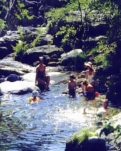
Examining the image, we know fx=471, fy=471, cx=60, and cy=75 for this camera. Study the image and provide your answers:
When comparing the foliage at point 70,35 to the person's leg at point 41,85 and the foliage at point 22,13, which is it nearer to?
the person's leg at point 41,85

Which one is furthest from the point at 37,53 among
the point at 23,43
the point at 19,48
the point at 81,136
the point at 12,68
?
the point at 81,136

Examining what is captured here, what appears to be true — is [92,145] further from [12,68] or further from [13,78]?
[12,68]

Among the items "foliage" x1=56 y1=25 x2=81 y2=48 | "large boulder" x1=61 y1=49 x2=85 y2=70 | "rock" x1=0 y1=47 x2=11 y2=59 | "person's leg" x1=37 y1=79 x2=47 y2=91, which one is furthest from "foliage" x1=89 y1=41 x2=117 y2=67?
"rock" x1=0 y1=47 x2=11 y2=59

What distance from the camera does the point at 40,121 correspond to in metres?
21.6

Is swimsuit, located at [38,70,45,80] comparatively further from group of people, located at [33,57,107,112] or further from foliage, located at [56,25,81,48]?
foliage, located at [56,25,81,48]

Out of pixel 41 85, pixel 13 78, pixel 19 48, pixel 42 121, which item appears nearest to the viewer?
pixel 42 121

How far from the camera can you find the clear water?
18.2m

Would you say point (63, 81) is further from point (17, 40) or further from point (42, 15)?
point (42, 15)

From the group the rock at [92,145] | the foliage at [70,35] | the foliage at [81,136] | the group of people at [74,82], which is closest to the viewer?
the rock at [92,145]

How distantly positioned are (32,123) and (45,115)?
1.51 m

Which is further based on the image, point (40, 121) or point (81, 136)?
point (40, 121)

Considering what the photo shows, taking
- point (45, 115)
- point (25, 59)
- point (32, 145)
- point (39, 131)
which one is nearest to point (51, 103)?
point (45, 115)

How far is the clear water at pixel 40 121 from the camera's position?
1820 cm

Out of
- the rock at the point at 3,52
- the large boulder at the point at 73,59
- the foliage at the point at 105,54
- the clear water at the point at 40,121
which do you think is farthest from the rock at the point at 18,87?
the rock at the point at 3,52
